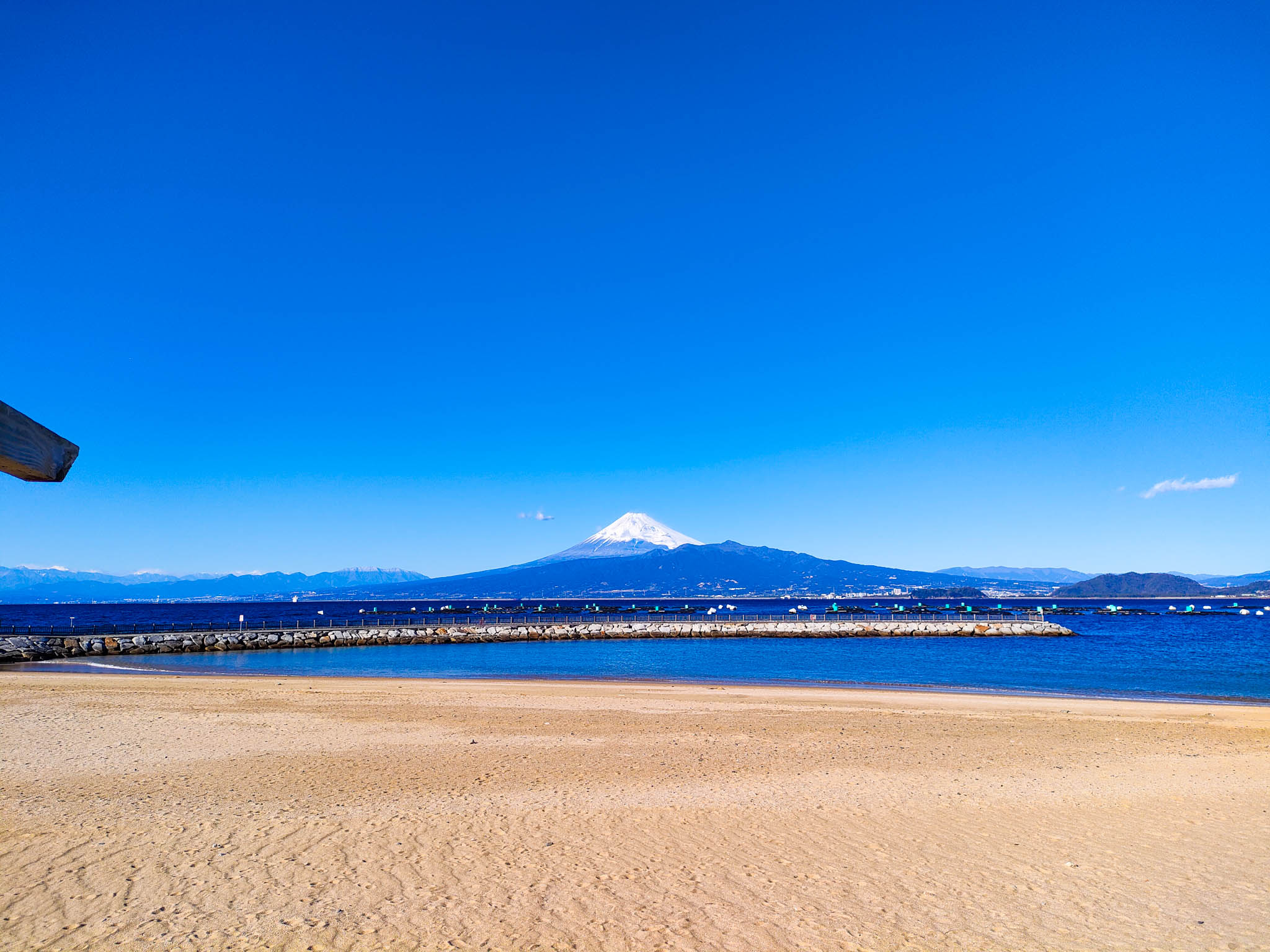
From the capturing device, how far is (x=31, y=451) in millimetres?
2248

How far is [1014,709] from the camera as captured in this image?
19297 millimetres

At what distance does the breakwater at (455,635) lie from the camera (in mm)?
44500

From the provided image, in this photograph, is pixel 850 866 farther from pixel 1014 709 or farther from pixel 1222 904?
pixel 1014 709

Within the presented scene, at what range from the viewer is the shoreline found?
24078 mm

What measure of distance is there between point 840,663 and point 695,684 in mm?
15753

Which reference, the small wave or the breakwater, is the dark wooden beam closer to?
the small wave

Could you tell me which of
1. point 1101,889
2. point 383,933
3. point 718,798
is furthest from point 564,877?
point 1101,889

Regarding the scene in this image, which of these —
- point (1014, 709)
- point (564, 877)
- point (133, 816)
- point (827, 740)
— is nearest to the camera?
point (564, 877)

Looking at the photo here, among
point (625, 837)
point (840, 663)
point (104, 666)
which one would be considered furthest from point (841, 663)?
point (104, 666)

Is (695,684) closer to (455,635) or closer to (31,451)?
(31,451)

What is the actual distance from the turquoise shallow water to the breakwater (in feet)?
7.95

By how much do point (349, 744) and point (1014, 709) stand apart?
1618cm

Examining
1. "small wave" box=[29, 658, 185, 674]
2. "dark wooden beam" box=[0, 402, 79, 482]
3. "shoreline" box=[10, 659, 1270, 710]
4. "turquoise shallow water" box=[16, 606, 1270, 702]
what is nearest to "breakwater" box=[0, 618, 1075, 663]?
"small wave" box=[29, 658, 185, 674]

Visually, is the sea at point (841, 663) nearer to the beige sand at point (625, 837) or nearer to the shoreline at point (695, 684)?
the shoreline at point (695, 684)
